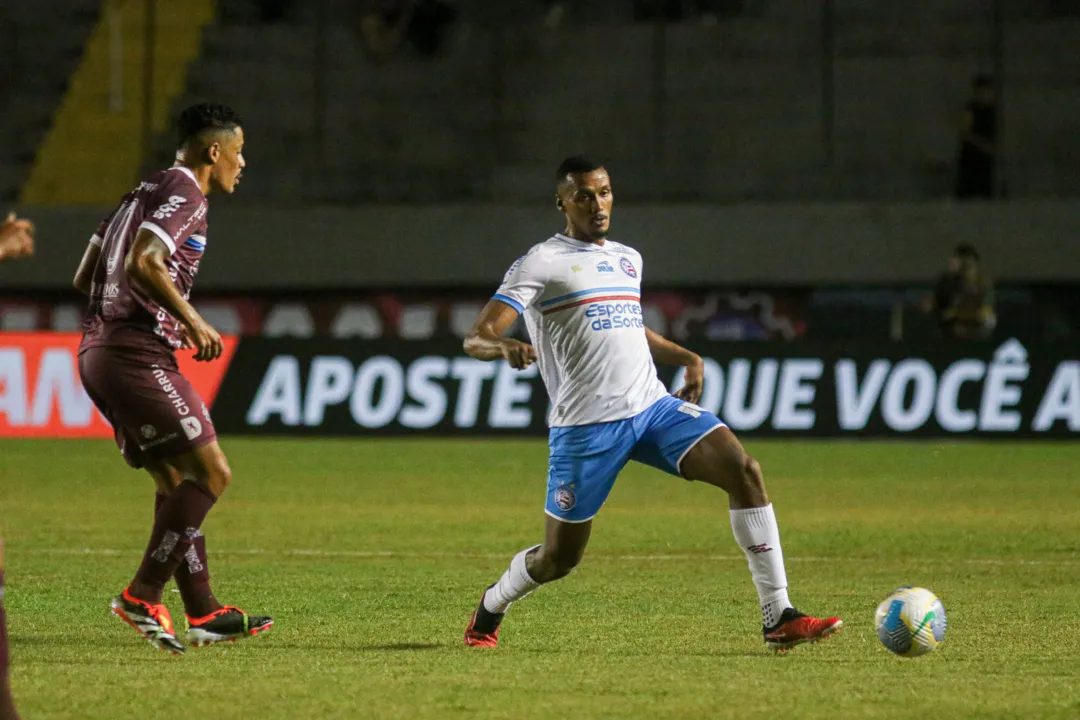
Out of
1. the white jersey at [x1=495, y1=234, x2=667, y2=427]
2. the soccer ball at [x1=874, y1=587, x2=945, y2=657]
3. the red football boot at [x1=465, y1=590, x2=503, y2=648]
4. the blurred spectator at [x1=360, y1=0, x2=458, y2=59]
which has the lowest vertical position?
the red football boot at [x1=465, y1=590, x2=503, y2=648]

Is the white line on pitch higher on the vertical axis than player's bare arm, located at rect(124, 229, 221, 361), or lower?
lower

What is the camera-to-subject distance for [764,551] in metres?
7.02

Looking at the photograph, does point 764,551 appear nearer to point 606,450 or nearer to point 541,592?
point 606,450

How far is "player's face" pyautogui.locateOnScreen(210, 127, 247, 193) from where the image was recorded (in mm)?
7215

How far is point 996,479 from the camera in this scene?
15961 mm

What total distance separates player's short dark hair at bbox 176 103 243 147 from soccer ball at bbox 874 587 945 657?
3.33 m

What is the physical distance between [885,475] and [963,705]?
1085 cm

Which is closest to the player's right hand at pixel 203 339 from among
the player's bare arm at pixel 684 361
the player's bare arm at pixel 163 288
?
the player's bare arm at pixel 163 288

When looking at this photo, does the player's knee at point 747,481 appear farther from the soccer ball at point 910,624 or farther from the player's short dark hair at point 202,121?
the player's short dark hair at point 202,121

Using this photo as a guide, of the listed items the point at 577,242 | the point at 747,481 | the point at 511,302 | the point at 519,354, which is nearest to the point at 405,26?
the point at 577,242

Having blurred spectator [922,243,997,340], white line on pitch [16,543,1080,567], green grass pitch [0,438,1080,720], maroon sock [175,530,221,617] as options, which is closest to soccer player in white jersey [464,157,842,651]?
green grass pitch [0,438,1080,720]

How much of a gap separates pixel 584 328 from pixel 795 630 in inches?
59.6

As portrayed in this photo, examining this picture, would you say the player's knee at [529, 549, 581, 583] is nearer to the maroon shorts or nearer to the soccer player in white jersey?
the soccer player in white jersey

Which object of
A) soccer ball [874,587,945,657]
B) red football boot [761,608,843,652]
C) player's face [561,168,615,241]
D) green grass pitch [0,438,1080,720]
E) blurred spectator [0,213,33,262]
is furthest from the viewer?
player's face [561,168,615,241]
